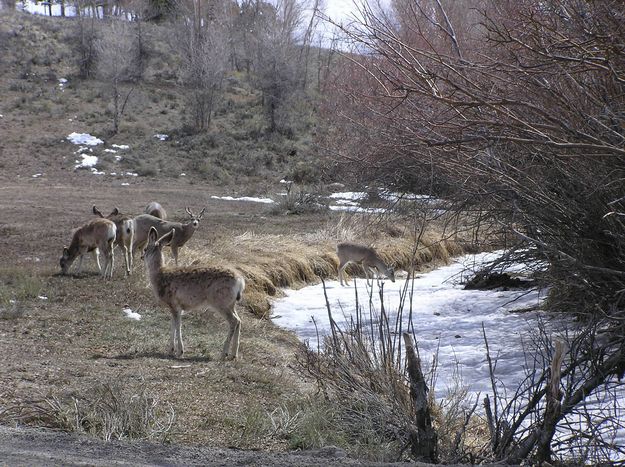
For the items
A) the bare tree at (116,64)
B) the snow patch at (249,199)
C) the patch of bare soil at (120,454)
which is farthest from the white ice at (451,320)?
the bare tree at (116,64)

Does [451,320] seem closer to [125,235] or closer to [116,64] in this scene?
[125,235]

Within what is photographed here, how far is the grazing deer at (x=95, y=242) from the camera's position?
48.6 ft

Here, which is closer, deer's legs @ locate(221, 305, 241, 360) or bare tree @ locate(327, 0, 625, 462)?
bare tree @ locate(327, 0, 625, 462)

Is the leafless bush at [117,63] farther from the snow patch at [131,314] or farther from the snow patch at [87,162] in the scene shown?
the snow patch at [131,314]

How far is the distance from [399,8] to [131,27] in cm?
6060

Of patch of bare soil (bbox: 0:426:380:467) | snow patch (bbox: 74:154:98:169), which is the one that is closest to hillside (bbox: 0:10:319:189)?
snow patch (bbox: 74:154:98:169)

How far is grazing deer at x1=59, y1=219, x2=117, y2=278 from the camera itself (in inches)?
584

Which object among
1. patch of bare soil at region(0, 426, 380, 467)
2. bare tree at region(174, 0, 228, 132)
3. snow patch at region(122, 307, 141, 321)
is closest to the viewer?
patch of bare soil at region(0, 426, 380, 467)

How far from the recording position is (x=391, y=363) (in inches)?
278

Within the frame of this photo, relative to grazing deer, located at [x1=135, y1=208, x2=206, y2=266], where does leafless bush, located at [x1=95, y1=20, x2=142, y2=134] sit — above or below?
above

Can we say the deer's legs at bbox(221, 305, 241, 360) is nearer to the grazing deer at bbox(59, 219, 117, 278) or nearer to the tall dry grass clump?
the tall dry grass clump

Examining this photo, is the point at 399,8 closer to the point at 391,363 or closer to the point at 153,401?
the point at 391,363

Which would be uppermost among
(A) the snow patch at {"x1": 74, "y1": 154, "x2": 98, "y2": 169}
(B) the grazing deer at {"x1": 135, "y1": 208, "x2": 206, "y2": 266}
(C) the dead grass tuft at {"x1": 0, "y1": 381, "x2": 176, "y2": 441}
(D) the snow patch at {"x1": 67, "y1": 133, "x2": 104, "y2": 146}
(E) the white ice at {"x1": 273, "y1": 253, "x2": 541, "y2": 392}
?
(D) the snow patch at {"x1": 67, "y1": 133, "x2": 104, "y2": 146}

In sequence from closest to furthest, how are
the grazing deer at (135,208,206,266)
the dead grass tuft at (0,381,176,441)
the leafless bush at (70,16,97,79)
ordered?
the dead grass tuft at (0,381,176,441), the grazing deer at (135,208,206,266), the leafless bush at (70,16,97,79)
